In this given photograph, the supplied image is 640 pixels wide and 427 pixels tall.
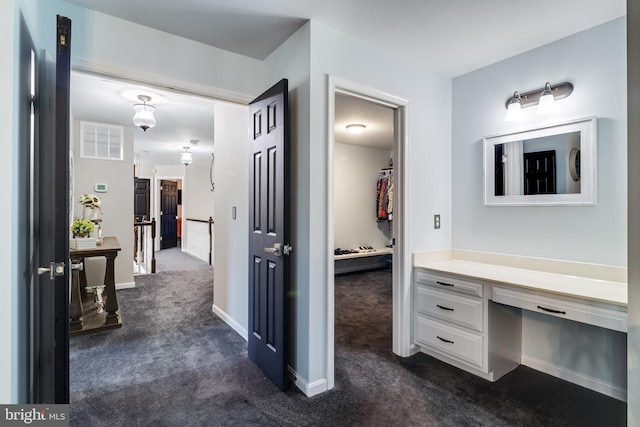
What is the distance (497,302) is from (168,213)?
30.4 ft

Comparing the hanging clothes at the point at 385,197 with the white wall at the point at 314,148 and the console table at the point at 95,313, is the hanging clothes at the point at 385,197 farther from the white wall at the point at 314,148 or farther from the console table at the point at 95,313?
the console table at the point at 95,313

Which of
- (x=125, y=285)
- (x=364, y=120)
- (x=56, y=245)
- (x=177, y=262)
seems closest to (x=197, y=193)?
(x=177, y=262)

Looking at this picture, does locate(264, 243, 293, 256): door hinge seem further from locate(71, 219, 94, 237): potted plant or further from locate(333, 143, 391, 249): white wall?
locate(333, 143, 391, 249): white wall

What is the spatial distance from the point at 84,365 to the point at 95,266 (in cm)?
160

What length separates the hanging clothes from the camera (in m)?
5.80

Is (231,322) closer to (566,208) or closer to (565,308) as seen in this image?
(565,308)

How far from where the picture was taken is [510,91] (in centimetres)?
251

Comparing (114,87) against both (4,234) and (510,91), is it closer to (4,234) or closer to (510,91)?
(4,234)

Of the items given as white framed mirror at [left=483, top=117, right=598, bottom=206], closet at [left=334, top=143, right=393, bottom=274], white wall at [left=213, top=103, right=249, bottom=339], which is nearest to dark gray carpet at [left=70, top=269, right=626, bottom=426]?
white wall at [left=213, top=103, right=249, bottom=339]

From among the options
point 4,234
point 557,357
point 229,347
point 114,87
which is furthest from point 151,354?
point 557,357

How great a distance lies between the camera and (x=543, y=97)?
7.37 ft

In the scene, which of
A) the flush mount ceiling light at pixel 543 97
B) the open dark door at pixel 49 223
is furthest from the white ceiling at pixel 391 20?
the open dark door at pixel 49 223

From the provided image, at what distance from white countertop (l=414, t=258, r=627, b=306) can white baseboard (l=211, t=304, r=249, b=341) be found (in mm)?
1685

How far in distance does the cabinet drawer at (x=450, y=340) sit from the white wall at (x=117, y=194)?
433 centimetres
